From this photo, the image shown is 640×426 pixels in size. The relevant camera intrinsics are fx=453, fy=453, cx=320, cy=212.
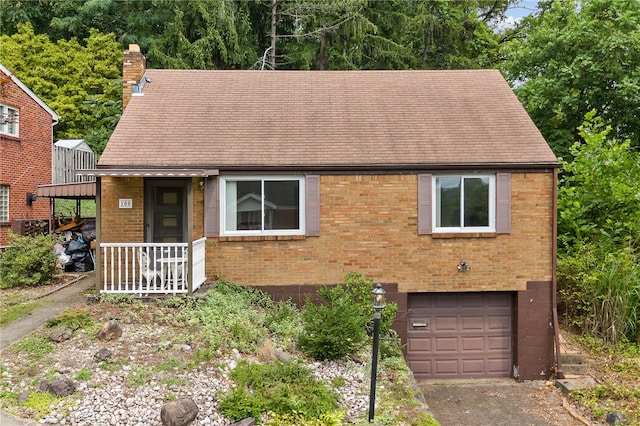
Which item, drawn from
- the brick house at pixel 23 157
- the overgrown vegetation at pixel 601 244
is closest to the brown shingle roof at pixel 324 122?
the overgrown vegetation at pixel 601 244

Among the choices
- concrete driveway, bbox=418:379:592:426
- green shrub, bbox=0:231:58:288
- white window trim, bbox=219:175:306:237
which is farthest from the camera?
green shrub, bbox=0:231:58:288

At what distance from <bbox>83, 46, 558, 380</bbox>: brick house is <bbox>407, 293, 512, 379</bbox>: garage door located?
2 centimetres

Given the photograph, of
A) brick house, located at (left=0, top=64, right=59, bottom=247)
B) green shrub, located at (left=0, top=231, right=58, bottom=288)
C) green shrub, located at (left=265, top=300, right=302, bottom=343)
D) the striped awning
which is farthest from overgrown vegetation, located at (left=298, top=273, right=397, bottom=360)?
brick house, located at (left=0, top=64, right=59, bottom=247)

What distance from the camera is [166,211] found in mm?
9703

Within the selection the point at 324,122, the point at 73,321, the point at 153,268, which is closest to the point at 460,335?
the point at 324,122

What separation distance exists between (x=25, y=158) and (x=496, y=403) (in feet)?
52.7

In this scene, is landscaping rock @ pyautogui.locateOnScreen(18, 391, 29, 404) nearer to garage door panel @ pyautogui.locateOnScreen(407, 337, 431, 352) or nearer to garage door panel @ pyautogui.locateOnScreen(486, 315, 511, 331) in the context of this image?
garage door panel @ pyautogui.locateOnScreen(407, 337, 431, 352)

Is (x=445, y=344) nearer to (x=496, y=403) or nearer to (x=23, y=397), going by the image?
(x=496, y=403)

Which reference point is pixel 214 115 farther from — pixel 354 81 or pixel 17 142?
pixel 17 142

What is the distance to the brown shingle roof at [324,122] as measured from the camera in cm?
939

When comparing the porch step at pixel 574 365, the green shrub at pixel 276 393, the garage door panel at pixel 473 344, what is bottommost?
the porch step at pixel 574 365

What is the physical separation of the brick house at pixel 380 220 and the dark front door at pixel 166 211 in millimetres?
23

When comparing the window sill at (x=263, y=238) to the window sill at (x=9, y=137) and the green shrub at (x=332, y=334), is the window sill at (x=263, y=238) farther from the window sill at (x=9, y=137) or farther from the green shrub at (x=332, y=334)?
the window sill at (x=9, y=137)

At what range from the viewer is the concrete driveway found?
315 inches
